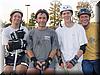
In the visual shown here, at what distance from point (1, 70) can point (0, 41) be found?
1.62 feet

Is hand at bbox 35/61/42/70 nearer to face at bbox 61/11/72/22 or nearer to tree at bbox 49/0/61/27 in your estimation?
tree at bbox 49/0/61/27

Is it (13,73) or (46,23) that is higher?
(46,23)

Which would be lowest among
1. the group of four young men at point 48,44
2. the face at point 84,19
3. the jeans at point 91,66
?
the jeans at point 91,66

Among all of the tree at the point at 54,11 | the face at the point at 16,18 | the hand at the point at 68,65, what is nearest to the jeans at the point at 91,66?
the hand at the point at 68,65

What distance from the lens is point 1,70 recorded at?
283 inches

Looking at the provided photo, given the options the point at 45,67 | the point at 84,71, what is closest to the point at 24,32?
the point at 45,67

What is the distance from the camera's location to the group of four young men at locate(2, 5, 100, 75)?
7172 mm

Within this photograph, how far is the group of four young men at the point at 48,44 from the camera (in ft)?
23.5

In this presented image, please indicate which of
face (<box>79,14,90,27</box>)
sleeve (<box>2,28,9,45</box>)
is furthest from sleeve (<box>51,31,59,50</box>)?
sleeve (<box>2,28,9,45</box>)

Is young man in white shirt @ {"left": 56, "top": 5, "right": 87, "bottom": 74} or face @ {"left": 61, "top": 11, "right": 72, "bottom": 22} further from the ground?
face @ {"left": 61, "top": 11, "right": 72, "bottom": 22}

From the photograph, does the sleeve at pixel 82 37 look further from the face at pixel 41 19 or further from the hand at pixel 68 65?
the face at pixel 41 19

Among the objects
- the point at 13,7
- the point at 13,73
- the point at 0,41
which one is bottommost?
the point at 13,73

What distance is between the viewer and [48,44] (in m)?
7.21

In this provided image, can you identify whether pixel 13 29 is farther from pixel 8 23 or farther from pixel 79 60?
pixel 79 60
